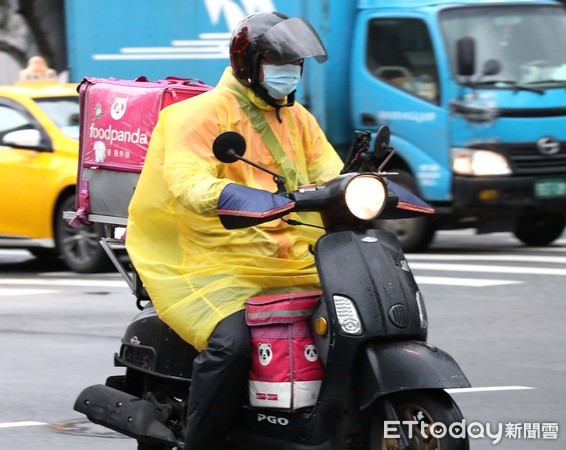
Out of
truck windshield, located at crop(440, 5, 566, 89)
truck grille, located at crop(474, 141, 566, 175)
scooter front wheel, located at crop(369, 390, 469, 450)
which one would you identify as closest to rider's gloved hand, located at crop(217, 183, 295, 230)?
scooter front wheel, located at crop(369, 390, 469, 450)

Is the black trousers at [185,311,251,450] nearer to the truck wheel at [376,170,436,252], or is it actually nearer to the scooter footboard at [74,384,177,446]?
the scooter footboard at [74,384,177,446]

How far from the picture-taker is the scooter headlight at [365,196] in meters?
4.98

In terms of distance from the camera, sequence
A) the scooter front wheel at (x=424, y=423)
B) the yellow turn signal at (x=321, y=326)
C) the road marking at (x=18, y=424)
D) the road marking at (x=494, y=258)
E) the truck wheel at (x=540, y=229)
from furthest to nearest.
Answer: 1. the truck wheel at (x=540, y=229)
2. the road marking at (x=494, y=258)
3. the road marking at (x=18, y=424)
4. the yellow turn signal at (x=321, y=326)
5. the scooter front wheel at (x=424, y=423)

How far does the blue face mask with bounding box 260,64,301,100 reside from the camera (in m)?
5.33

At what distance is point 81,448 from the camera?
21.9 ft

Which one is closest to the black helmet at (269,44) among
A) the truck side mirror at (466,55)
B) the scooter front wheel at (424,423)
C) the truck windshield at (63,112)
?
the scooter front wheel at (424,423)

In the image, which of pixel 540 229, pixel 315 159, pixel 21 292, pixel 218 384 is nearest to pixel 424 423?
pixel 218 384

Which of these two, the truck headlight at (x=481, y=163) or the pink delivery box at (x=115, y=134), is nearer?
the pink delivery box at (x=115, y=134)

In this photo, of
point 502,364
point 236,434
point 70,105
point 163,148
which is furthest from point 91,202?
point 70,105

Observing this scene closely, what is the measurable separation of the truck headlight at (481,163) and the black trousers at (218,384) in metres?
9.52

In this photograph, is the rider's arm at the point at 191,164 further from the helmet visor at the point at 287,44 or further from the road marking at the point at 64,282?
the road marking at the point at 64,282

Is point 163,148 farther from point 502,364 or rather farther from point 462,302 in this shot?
point 462,302

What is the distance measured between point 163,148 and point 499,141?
9.48 meters

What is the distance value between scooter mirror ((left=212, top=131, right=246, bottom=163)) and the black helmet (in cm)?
41
